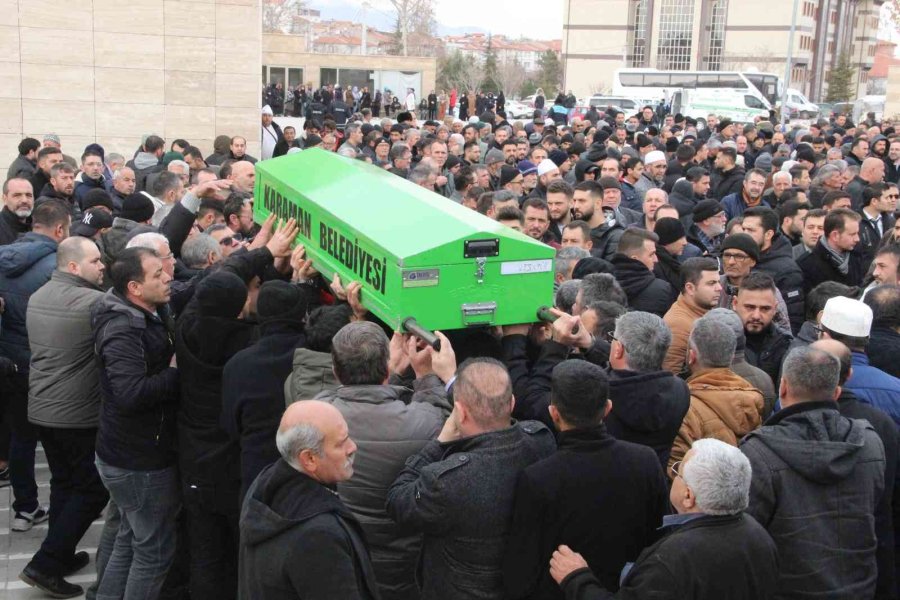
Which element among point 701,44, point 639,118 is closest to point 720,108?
point 639,118

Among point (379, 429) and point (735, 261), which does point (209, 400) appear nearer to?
point (379, 429)

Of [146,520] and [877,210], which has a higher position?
[877,210]

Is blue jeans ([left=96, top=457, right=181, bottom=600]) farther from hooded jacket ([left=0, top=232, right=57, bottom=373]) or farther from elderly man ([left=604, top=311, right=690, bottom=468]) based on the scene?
elderly man ([left=604, top=311, right=690, bottom=468])

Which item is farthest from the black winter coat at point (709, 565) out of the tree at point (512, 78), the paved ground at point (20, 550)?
the tree at point (512, 78)

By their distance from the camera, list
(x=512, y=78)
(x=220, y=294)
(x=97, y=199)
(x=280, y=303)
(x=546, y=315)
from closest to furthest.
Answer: (x=546, y=315) < (x=280, y=303) < (x=220, y=294) < (x=97, y=199) < (x=512, y=78)

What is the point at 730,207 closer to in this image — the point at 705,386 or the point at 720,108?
the point at 705,386

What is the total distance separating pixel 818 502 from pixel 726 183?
28.5ft

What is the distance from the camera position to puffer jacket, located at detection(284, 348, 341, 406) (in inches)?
156

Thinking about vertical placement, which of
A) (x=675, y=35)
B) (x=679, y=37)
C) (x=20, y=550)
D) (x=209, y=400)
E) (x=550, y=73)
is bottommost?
(x=20, y=550)

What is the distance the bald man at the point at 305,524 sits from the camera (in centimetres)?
290

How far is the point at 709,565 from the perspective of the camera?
290cm

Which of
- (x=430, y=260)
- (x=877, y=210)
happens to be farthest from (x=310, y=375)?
(x=877, y=210)

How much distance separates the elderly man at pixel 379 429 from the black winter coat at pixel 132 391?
128cm

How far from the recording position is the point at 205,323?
4508mm
